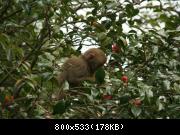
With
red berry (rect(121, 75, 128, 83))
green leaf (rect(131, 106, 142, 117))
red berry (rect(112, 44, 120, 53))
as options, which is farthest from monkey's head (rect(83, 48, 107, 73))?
green leaf (rect(131, 106, 142, 117))

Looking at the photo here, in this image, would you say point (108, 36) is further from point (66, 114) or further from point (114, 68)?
point (66, 114)

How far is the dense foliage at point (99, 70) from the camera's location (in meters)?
5.99

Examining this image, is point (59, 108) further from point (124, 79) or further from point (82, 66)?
point (82, 66)

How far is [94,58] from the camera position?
26.7 ft

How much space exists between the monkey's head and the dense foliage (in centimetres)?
32

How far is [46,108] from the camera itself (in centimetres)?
608

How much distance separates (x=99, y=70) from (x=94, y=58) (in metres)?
1.87

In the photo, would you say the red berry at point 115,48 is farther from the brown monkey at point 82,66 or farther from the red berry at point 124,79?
the red berry at point 124,79

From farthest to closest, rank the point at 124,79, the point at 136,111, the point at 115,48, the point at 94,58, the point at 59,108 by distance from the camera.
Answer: the point at 94,58
the point at 115,48
the point at 124,79
the point at 136,111
the point at 59,108

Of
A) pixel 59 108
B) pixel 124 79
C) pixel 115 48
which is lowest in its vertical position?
pixel 59 108

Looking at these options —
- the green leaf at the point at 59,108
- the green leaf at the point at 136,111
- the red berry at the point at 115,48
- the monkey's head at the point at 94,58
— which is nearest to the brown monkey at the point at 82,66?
the monkey's head at the point at 94,58

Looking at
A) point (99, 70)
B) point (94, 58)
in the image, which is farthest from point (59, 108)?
point (94, 58)

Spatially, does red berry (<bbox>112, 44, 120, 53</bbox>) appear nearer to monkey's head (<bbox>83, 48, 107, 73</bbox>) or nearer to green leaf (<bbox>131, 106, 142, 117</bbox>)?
monkey's head (<bbox>83, 48, 107, 73</bbox>)
